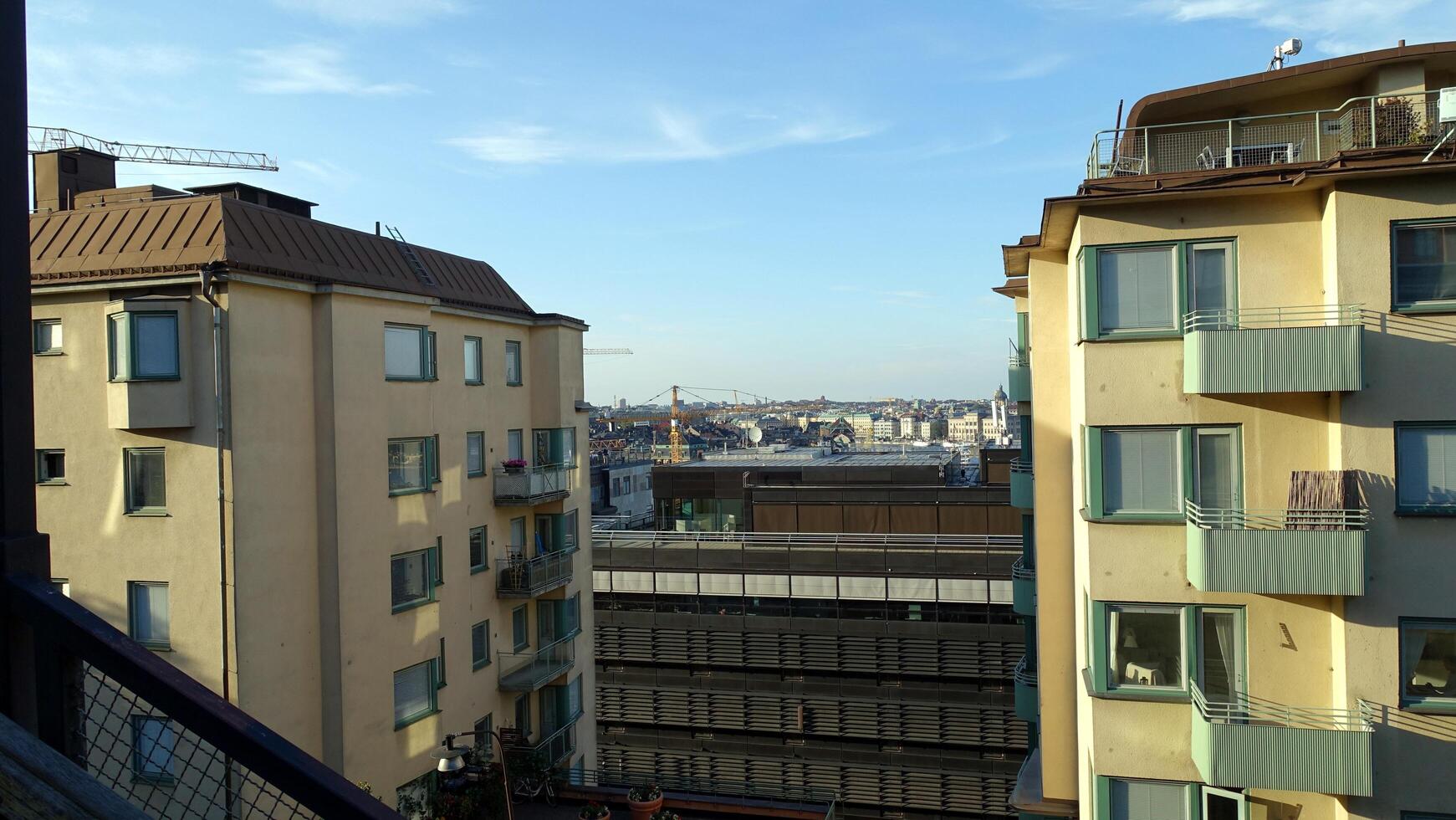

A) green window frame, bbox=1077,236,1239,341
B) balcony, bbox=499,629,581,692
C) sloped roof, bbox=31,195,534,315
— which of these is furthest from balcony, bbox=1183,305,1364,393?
balcony, bbox=499,629,581,692

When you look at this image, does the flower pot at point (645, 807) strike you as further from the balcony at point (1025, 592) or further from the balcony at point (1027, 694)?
the balcony at point (1025, 592)

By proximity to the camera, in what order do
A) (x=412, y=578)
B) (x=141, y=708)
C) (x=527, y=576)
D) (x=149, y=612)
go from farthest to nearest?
1. (x=527, y=576)
2. (x=412, y=578)
3. (x=149, y=612)
4. (x=141, y=708)

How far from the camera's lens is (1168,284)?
48.5 feet

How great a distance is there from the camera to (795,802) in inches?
934

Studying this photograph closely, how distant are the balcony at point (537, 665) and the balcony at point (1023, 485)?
14367 mm

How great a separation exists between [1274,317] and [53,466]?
22.4m

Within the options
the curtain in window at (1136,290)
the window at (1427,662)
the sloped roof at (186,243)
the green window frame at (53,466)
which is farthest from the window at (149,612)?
the window at (1427,662)

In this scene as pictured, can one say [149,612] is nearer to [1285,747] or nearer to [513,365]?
[513,365]

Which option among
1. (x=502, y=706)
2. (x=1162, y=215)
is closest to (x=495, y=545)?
(x=502, y=706)

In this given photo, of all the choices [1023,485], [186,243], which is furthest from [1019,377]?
[186,243]

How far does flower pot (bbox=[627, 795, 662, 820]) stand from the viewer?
21.9m

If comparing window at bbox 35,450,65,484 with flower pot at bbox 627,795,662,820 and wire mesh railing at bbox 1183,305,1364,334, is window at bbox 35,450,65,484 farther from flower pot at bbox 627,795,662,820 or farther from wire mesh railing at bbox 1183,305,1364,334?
wire mesh railing at bbox 1183,305,1364,334

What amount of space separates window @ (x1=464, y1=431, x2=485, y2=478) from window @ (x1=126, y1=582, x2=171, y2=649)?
8.49 metres

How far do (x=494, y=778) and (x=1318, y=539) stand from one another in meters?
16.8
